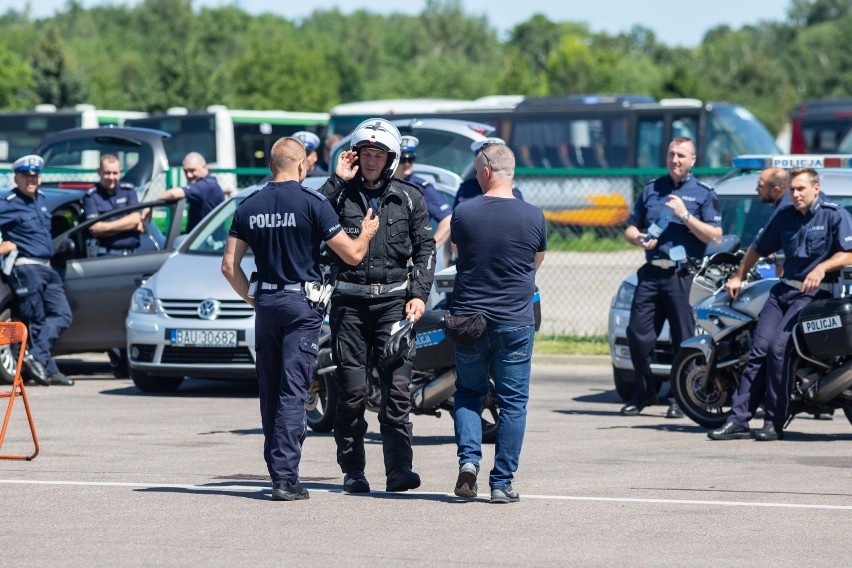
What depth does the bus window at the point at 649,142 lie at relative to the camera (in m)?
34.4

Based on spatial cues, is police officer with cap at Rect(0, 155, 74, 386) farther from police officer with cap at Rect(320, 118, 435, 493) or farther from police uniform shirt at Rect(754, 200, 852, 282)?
police uniform shirt at Rect(754, 200, 852, 282)

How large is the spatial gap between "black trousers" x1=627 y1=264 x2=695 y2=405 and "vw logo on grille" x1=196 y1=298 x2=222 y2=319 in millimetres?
3283

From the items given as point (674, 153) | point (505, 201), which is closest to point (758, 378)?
point (674, 153)

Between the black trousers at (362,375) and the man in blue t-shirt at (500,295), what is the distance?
1.22 ft

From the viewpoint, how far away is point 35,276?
13742 millimetres

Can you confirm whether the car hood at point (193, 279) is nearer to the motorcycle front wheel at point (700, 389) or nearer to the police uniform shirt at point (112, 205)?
the police uniform shirt at point (112, 205)

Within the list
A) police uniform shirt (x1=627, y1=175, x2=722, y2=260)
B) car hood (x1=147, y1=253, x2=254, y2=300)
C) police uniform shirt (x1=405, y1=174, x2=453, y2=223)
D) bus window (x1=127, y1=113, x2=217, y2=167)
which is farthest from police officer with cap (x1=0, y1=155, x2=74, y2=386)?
bus window (x1=127, y1=113, x2=217, y2=167)

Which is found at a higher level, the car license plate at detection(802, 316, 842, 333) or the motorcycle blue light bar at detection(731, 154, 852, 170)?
the motorcycle blue light bar at detection(731, 154, 852, 170)

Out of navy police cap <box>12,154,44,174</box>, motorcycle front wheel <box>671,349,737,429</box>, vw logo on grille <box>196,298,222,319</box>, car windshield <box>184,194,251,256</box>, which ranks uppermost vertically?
navy police cap <box>12,154,44,174</box>

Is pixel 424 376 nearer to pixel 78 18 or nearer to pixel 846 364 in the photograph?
pixel 846 364

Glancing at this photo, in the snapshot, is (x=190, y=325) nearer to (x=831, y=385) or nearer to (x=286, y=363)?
(x=286, y=363)

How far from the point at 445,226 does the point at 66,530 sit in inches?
198

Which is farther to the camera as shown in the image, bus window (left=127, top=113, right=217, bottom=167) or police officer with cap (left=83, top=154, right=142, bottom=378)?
bus window (left=127, top=113, right=217, bottom=167)

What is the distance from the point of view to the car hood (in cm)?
1279
